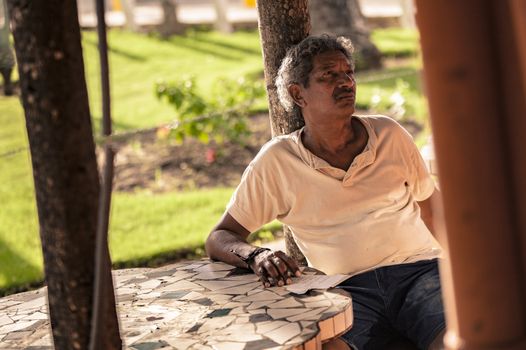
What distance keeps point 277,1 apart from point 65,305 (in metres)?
1.98

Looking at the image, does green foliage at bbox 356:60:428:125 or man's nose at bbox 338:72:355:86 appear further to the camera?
green foliage at bbox 356:60:428:125

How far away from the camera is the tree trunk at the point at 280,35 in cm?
457

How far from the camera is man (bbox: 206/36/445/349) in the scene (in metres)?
3.88

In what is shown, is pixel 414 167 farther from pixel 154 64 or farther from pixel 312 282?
pixel 154 64

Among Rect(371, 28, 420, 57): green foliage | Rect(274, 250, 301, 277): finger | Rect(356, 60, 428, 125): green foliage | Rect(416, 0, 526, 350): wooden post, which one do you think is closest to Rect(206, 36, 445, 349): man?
Rect(274, 250, 301, 277): finger

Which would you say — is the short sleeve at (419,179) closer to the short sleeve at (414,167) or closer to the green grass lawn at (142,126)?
the short sleeve at (414,167)

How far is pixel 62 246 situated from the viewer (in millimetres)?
3016

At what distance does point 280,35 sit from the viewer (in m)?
4.57

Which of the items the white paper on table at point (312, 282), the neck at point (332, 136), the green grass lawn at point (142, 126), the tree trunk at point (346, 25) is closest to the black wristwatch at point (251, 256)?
the white paper on table at point (312, 282)

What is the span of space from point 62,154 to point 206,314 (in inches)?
32.9

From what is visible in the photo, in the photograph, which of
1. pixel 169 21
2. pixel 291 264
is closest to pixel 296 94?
pixel 291 264

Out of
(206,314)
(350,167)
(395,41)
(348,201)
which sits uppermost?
(395,41)

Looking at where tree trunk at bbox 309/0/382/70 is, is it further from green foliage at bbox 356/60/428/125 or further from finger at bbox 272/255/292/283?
finger at bbox 272/255/292/283

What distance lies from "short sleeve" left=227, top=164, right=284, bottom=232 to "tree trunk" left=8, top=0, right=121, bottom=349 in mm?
1075
